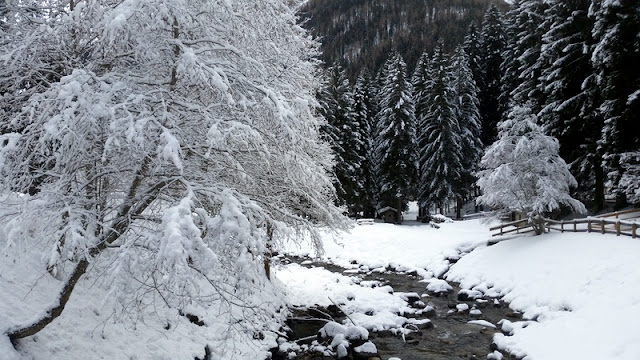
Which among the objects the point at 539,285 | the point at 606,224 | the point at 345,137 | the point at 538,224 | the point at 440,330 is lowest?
the point at 440,330

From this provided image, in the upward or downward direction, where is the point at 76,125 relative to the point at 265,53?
downward

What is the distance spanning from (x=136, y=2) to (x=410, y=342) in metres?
12.1

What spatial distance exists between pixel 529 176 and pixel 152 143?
800 inches

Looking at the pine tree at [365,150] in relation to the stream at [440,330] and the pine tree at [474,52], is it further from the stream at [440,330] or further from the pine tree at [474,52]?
the stream at [440,330]

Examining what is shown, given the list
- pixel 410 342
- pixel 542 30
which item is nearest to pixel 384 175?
pixel 542 30

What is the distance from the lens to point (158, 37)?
6055mm

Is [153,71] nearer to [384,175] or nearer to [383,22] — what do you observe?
[384,175]

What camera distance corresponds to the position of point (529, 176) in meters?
21.3

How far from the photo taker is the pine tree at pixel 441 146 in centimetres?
3728

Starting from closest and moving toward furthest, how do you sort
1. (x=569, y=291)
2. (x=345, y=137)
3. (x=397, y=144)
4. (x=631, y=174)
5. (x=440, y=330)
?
(x=440, y=330) < (x=569, y=291) < (x=631, y=174) < (x=345, y=137) < (x=397, y=144)

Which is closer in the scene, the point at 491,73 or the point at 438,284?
the point at 438,284

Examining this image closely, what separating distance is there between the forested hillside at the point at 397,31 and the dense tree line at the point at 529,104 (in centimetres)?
6707

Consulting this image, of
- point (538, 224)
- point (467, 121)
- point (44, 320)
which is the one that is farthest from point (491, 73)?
point (44, 320)

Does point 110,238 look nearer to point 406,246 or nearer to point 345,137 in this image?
point 406,246
